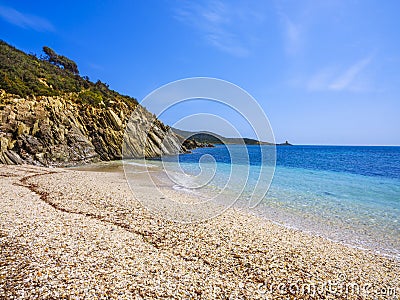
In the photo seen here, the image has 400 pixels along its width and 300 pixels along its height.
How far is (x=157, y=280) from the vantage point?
4.85 m

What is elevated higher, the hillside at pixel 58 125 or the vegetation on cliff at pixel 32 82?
the vegetation on cliff at pixel 32 82

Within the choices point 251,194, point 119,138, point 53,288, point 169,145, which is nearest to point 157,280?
point 53,288

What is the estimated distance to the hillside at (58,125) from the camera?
2573 centimetres

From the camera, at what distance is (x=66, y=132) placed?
31.1 metres

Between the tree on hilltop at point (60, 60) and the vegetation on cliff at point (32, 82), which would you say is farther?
the tree on hilltop at point (60, 60)

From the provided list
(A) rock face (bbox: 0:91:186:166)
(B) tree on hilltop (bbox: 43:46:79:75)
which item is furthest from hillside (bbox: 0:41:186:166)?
(B) tree on hilltop (bbox: 43:46:79:75)

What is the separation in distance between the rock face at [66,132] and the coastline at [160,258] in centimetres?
1959

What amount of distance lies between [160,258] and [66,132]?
1202 inches

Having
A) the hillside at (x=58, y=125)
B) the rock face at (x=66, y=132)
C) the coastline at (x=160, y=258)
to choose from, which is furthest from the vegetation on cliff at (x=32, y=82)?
the coastline at (x=160, y=258)

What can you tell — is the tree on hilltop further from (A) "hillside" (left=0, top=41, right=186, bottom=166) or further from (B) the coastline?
(B) the coastline

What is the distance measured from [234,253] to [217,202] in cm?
712

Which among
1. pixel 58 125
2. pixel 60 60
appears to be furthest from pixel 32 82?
pixel 60 60

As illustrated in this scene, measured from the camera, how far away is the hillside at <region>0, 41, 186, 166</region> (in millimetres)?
25734

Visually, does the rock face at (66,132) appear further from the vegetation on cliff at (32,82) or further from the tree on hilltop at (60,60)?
the tree on hilltop at (60,60)
